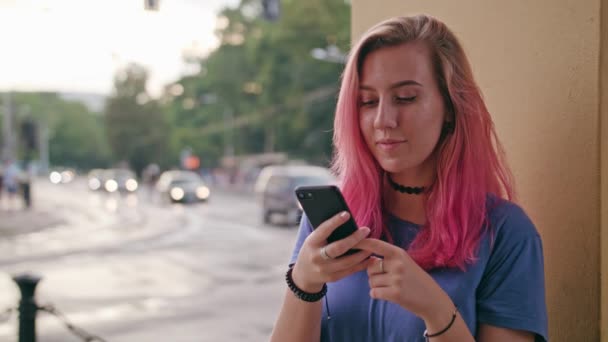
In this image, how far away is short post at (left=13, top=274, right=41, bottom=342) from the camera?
4.33 meters

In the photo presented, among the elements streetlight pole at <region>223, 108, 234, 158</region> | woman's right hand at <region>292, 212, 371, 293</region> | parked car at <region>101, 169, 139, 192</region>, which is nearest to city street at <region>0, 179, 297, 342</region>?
woman's right hand at <region>292, 212, 371, 293</region>

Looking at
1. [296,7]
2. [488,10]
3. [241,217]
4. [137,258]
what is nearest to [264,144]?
[296,7]

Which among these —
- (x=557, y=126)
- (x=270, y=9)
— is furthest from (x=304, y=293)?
(x=270, y=9)

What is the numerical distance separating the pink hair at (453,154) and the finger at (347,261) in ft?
0.81

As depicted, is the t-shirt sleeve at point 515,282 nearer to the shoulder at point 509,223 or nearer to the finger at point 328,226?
the shoulder at point 509,223

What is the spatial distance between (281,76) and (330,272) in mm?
48561

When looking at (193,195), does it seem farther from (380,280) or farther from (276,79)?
(380,280)

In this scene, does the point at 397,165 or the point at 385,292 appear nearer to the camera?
the point at 385,292

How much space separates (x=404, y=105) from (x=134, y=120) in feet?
297

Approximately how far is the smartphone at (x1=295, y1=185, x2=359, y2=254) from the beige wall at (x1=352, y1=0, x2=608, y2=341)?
73cm

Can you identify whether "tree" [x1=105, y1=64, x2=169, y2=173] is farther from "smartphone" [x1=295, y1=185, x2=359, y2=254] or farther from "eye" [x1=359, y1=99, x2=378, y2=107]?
"smartphone" [x1=295, y1=185, x2=359, y2=254]

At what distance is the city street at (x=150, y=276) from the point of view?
7824 mm

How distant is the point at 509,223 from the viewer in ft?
5.33

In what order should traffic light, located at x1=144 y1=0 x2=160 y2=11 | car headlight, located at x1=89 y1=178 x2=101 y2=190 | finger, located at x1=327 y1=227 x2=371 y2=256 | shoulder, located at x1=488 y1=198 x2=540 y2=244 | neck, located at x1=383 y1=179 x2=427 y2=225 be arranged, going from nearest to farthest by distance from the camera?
finger, located at x1=327 y1=227 x2=371 y2=256
shoulder, located at x1=488 y1=198 x2=540 y2=244
neck, located at x1=383 y1=179 x2=427 y2=225
traffic light, located at x1=144 y1=0 x2=160 y2=11
car headlight, located at x1=89 y1=178 x2=101 y2=190
